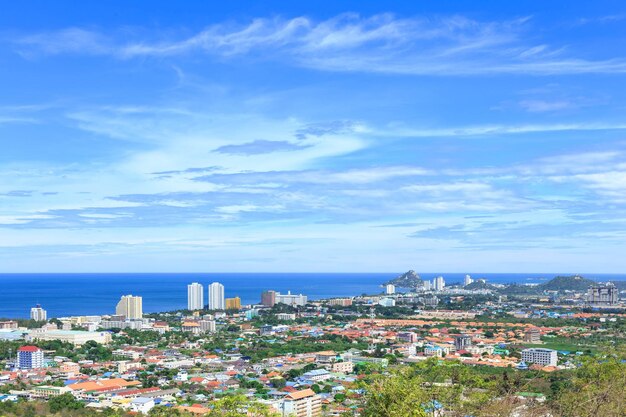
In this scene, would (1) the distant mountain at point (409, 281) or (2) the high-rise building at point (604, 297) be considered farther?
(1) the distant mountain at point (409, 281)

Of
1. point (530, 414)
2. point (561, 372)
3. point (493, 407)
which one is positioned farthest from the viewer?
point (561, 372)

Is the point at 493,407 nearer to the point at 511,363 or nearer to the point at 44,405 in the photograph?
the point at 44,405

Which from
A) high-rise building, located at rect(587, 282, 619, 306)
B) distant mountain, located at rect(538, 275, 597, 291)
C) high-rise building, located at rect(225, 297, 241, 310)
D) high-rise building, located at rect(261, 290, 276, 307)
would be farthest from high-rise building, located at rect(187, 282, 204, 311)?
distant mountain, located at rect(538, 275, 597, 291)

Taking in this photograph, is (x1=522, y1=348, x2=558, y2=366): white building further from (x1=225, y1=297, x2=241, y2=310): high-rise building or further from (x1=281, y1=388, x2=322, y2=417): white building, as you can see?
(x1=225, y1=297, x2=241, y2=310): high-rise building

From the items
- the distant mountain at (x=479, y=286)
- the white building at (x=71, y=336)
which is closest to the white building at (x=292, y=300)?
the white building at (x=71, y=336)

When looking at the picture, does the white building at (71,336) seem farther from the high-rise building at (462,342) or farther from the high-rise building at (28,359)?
the high-rise building at (462,342)

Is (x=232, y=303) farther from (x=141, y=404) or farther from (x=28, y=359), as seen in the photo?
(x=141, y=404)

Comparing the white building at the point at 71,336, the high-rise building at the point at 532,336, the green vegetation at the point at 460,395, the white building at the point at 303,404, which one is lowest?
the high-rise building at the point at 532,336

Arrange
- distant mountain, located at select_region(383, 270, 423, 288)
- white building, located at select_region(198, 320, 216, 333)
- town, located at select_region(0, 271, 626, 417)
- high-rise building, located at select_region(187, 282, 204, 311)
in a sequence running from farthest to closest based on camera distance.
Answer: distant mountain, located at select_region(383, 270, 423, 288) → high-rise building, located at select_region(187, 282, 204, 311) → white building, located at select_region(198, 320, 216, 333) → town, located at select_region(0, 271, 626, 417)

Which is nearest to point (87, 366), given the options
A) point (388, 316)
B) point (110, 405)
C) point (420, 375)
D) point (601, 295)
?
point (110, 405)
